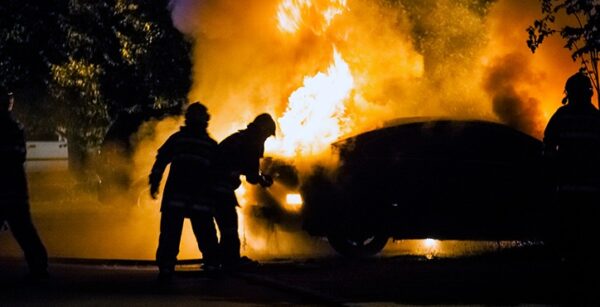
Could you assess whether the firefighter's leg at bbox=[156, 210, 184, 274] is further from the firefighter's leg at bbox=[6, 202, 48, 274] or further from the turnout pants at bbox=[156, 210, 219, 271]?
the firefighter's leg at bbox=[6, 202, 48, 274]

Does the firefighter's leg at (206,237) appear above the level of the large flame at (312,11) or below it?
below

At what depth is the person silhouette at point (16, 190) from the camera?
39.0 ft

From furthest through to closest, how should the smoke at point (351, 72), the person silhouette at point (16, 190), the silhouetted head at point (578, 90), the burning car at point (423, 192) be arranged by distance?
the smoke at point (351, 72) → the burning car at point (423, 192) → the person silhouette at point (16, 190) → the silhouetted head at point (578, 90)

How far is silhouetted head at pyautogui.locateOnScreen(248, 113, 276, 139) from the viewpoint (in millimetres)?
13555

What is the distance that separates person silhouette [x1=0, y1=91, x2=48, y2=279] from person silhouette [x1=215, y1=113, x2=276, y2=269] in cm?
219

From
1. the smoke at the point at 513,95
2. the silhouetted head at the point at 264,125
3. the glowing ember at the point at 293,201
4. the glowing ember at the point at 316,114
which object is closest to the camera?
the silhouetted head at the point at 264,125

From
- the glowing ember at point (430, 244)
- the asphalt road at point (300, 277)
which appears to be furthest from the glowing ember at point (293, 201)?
the glowing ember at point (430, 244)

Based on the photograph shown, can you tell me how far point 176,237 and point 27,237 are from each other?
1.59m

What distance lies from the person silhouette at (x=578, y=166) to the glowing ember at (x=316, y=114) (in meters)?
4.01

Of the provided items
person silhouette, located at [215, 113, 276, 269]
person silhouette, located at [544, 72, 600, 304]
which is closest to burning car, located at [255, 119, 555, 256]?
person silhouette, located at [215, 113, 276, 269]

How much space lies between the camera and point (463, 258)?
14.2 meters

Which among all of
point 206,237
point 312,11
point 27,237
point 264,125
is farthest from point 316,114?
point 27,237

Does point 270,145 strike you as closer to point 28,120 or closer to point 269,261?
point 269,261

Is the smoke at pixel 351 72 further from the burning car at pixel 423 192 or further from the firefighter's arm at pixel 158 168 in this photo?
the firefighter's arm at pixel 158 168
